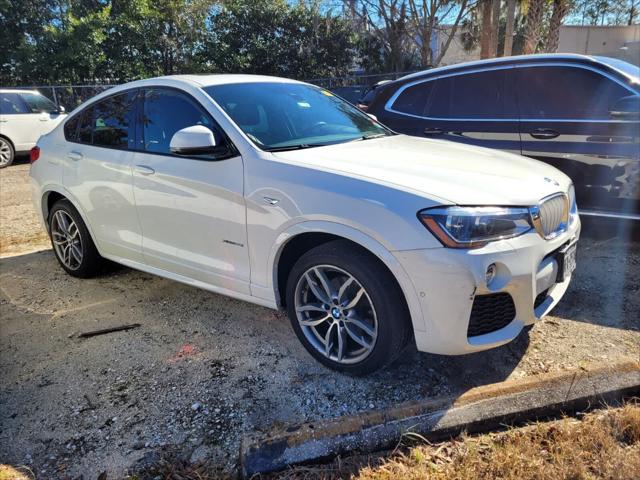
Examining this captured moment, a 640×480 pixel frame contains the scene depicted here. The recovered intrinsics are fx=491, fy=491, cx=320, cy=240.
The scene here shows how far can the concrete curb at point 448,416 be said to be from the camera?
221 centimetres

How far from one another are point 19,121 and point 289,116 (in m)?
10.7

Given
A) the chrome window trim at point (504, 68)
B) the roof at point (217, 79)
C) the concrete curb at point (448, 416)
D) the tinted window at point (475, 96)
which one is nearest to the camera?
the concrete curb at point (448, 416)

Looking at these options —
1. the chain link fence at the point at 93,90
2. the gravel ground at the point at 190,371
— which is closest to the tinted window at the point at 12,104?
the chain link fence at the point at 93,90

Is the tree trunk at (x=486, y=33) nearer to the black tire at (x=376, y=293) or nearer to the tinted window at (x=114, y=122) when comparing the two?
the tinted window at (x=114, y=122)

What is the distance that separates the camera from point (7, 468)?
2.31 metres

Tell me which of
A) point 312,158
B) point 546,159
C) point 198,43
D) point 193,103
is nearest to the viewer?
point 312,158

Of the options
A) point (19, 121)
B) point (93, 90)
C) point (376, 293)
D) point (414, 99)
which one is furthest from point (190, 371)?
point (93, 90)

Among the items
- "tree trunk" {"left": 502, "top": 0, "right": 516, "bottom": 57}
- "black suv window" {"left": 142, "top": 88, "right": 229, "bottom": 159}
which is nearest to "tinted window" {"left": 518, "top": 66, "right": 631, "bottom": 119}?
"black suv window" {"left": 142, "top": 88, "right": 229, "bottom": 159}

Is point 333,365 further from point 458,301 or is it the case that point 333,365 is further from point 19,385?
point 19,385

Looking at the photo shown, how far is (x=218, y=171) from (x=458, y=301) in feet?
Result: 5.37

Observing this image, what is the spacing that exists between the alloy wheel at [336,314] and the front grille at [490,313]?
0.50 metres

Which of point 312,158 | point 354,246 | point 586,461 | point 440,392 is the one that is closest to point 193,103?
point 312,158

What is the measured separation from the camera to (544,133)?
4570 mm

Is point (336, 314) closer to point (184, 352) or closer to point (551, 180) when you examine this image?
point (184, 352)
